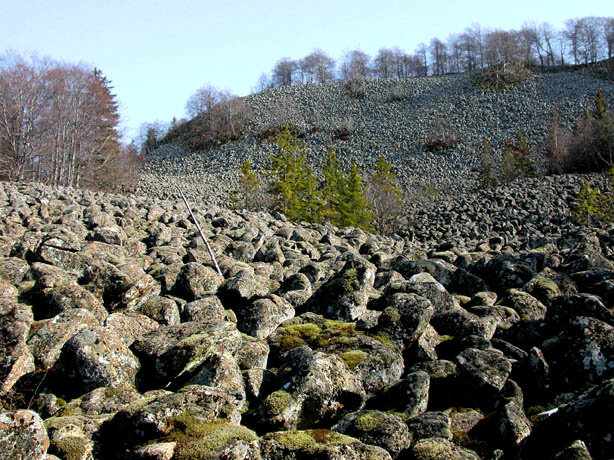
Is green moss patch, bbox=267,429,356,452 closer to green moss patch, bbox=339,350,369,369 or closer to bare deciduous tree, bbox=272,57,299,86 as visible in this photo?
green moss patch, bbox=339,350,369,369

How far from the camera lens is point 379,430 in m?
4.66

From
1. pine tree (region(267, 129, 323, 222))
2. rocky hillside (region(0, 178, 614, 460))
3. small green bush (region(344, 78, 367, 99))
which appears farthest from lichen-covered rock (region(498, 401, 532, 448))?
small green bush (region(344, 78, 367, 99))

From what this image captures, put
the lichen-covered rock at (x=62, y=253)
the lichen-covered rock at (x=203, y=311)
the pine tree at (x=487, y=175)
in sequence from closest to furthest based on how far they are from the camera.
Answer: the lichen-covered rock at (x=203, y=311) < the lichen-covered rock at (x=62, y=253) < the pine tree at (x=487, y=175)

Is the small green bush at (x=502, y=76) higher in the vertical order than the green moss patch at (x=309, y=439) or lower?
higher

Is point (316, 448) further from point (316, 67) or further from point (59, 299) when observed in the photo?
point (316, 67)

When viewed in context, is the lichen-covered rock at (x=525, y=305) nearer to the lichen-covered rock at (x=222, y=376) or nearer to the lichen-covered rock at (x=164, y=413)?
the lichen-covered rock at (x=222, y=376)

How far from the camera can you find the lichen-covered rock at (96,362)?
18.6 feet

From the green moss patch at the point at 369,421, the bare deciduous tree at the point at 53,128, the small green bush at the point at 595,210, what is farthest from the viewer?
the bare deciduous tree at the point at 53,128

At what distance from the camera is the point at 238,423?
4926mm

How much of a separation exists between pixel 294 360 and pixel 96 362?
7.26 ft

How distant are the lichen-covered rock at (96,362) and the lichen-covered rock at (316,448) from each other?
2.23 meters

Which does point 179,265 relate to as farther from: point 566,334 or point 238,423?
point 566,334

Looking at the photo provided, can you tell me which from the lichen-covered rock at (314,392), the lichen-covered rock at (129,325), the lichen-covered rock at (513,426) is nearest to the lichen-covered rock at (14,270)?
the lichen-covered rock at (129,325)

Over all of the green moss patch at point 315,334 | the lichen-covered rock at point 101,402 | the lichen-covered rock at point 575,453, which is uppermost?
the green moss patch at point 315,334
